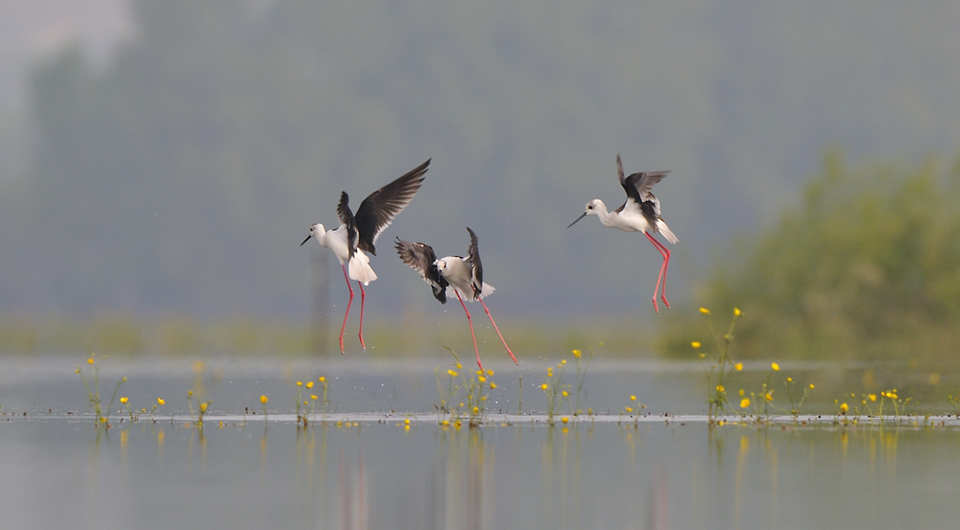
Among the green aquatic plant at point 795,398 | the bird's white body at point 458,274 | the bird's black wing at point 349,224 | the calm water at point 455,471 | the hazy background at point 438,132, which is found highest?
the hazy background at point 438,132

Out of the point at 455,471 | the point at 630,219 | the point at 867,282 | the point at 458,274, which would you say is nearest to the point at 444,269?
the point at 458,274

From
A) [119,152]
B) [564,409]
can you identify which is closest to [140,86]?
[119,152]

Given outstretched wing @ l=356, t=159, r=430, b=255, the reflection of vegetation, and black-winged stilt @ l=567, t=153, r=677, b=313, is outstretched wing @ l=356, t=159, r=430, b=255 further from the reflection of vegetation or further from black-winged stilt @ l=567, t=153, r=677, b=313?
the reflection of vegetation

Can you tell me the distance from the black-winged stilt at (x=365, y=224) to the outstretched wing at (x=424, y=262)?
13.7 inches

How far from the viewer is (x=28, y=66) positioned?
69.9m

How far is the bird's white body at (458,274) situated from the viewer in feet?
40.2

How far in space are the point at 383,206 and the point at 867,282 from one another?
1571 centimetres

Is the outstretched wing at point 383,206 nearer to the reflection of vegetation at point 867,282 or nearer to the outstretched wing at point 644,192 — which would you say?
the outstretched wing at point 644,192

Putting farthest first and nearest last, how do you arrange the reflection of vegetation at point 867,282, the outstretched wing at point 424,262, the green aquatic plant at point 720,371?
the reflection of vegetation at point 867,282, the outstretched wing at point 424,262, the green aquatic plant at point 720,371

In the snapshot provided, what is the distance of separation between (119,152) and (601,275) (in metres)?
23.2

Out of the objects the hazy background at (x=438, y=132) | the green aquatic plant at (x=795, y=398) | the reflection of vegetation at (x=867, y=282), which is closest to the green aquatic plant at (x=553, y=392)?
the green aquatic plant at (x=795, y=398)

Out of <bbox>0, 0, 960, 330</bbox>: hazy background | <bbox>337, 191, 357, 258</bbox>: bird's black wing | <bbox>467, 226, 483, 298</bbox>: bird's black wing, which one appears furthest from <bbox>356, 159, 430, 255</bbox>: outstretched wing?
<bbox>0, 0, 960, 330</bbox>: hazy background

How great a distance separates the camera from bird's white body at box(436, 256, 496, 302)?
40.2 feet

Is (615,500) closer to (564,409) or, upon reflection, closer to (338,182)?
(564,409)
